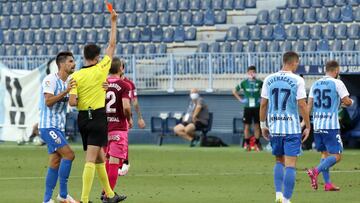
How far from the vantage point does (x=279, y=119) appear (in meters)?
14.3

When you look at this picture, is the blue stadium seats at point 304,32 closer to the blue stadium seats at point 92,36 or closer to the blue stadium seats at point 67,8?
the blue stadium seats at point 92,36

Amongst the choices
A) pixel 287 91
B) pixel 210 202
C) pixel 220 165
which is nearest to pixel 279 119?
pixel 287 91

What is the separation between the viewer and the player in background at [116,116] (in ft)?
50.7

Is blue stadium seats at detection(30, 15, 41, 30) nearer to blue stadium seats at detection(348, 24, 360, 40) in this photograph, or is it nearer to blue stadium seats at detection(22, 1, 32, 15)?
blue stadium seats at detection(22, 1, 32, 15)

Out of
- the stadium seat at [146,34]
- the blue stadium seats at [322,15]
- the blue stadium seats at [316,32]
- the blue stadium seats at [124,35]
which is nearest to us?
the blue stadium seats at [316,32]

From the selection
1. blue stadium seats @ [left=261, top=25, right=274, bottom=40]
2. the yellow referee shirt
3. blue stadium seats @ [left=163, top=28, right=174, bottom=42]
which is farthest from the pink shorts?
blue stadium seats @ [left=163, top=28, right=174, bottom=42]

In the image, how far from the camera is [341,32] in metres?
33.1

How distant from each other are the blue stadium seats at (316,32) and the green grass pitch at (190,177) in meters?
6.55

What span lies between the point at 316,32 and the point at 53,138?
2007 cm

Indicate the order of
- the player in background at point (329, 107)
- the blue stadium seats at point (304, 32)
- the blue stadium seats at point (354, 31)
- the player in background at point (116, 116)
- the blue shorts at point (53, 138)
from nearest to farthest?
the blue shorts at point (53, 138) → the player in background at point (116, 116) → the player in background at point (329, 107) → the blue stadium seats at point (354, 31) → the blue stadium seats at point (304, 32)

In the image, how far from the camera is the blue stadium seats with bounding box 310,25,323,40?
110 ft

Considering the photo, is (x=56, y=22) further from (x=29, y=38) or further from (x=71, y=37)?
(x=71, y=37)

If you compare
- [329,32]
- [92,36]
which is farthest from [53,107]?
[92,36]

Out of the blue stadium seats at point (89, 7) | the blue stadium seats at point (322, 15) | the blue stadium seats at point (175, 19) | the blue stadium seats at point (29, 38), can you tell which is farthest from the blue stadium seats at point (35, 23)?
the blue stadium seats at point (322, 15)
